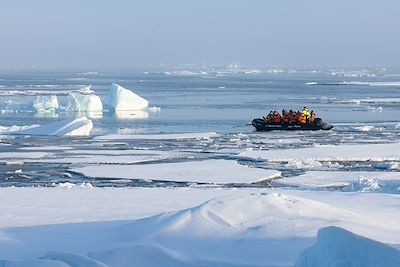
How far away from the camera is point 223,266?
22.3ft

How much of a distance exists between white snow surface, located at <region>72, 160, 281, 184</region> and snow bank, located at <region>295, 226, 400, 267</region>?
28.9 feet

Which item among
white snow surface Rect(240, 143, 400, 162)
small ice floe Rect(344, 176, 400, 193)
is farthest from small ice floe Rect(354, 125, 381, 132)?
small ice floe Rect(344, 176, 400, 193)

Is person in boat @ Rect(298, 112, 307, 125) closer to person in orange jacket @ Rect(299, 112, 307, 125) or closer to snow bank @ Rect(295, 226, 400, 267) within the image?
person in orange jacket @ Rect(299, 112, 307, 125)

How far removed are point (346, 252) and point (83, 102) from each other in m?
33.8

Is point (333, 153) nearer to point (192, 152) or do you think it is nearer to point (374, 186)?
point (192, 152)

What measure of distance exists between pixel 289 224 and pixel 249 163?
10451 millimetres

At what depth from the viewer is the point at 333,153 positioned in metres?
20.1

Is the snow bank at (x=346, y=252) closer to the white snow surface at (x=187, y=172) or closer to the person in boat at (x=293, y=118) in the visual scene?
the white snow surface at (x=187, y=172)

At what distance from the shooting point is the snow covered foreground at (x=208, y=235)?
6.25 meters

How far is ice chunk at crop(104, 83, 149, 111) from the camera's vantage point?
39750mm

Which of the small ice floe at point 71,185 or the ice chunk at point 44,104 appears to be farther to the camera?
the ice chunk at point 44,104

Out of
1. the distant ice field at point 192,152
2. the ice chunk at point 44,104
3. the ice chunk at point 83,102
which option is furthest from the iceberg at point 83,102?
the distant ice field at point 192,152

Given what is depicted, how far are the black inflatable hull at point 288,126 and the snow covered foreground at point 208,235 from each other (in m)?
18.3

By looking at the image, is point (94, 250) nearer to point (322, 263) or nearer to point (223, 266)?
point (223, 266)
